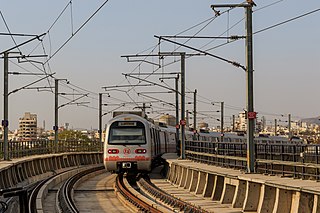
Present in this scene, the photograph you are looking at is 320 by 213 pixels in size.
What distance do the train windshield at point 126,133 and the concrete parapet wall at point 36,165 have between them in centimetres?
480

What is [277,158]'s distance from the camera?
20.4 m

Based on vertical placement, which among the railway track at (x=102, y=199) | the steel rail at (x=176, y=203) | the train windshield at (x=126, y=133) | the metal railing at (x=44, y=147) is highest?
the train windshield at (x=126, y=133)

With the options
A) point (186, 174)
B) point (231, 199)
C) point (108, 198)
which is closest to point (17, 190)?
point (231, 199)

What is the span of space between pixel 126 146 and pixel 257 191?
13307mm

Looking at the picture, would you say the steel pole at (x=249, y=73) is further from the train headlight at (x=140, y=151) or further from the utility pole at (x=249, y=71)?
the train headlight at (x=140, y=151)

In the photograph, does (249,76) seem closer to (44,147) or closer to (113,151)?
(113,151)

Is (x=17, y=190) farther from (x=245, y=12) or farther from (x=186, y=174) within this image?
(x=186, y=174)

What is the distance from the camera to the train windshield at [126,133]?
30859 millimetres

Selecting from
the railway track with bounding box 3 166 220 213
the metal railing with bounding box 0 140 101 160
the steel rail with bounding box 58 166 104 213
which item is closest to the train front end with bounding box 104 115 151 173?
the railway track with bounding box 3 166 220 213

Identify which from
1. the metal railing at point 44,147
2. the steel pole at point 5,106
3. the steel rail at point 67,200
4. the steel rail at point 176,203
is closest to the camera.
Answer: the steel rail at point 176,203

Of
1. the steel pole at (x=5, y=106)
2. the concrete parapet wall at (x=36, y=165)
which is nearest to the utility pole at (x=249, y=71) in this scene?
the concrete parapet wall at (x=36, y=165)

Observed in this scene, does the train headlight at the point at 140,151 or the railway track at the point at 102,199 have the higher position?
the train headlight at the point at 140,151

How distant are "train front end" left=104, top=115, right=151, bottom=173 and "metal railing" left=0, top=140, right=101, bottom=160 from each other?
6867 mm

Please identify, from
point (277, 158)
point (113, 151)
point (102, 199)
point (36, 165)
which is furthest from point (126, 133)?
point (277, 158)
